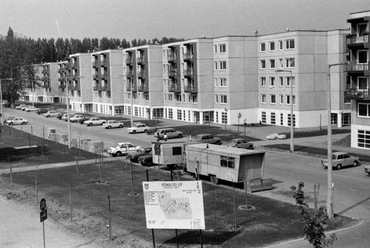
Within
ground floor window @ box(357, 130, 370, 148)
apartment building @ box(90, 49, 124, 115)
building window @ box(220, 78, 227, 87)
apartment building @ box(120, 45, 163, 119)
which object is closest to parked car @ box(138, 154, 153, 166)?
ground floor window @ box(357, 130, 370, 148)

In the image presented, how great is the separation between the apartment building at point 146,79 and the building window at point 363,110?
165 ft

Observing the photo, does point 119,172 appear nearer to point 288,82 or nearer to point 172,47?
point 288,82

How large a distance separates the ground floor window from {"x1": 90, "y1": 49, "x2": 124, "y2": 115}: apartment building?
213ft

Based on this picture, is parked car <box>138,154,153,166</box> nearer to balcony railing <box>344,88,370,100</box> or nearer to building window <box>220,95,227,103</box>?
balcony railing <box>344,88,370,100</box>

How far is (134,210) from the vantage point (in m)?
32.0

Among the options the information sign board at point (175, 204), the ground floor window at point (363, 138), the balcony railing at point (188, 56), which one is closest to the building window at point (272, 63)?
the balcony railing at point (188, 56)

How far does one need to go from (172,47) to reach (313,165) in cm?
5244

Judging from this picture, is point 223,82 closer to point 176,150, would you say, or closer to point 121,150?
point 121,150

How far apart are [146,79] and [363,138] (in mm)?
53235

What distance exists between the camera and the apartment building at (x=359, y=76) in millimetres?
53906

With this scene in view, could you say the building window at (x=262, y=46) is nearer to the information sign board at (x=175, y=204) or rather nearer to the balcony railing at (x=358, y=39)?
the balcony railing at (x=358, y=39)

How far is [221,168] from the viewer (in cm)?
3866

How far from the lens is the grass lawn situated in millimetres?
25891

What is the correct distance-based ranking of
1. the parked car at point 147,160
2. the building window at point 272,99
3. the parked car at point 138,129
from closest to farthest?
the parked car at point 147,160 → the parked car at point 138,129 → the building window at point 272,99
